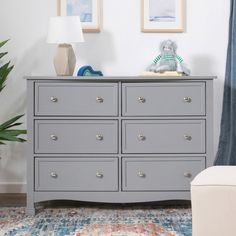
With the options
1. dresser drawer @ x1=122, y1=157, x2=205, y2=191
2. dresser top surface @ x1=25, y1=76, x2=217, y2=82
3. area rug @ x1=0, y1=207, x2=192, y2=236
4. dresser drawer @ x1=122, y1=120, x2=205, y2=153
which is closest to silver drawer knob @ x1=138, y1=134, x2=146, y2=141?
dresser drawer @ x1=122, y1=120, x2=205, y2=153

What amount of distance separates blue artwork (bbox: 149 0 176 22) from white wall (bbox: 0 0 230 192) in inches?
4.3

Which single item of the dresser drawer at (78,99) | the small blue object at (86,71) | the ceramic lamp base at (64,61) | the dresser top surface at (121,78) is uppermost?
the ceramic lamp base at (64,61)

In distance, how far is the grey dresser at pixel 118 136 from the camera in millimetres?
3482

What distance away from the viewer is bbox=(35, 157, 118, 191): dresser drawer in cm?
349

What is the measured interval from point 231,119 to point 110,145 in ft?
3.43

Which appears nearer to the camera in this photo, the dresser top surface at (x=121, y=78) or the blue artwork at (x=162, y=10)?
the dresser top surface at (x=121, y=78)

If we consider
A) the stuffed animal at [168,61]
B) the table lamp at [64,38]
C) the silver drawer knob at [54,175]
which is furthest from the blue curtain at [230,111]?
the silver drawer knob at [54,175]

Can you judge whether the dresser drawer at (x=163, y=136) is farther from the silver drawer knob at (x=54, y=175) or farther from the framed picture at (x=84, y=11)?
the framed picture at (x=84, y=11)

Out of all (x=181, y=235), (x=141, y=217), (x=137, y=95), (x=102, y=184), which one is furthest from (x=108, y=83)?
(x=181, y=235)

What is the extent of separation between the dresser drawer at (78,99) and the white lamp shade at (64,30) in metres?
0.33

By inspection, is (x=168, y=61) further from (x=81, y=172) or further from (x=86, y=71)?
(x=81, y=172)

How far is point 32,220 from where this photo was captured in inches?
132

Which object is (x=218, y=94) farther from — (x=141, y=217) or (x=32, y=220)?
(x=32, y=220)

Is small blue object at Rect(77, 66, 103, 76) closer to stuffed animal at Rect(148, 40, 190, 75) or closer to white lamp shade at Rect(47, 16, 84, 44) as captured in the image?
white lamp shade at Rect(47, 16, 84, 44)
